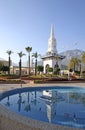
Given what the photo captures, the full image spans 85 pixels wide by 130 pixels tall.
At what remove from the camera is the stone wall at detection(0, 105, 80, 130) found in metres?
7.66

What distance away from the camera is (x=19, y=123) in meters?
8.30

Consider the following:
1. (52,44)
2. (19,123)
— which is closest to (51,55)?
(52,44)

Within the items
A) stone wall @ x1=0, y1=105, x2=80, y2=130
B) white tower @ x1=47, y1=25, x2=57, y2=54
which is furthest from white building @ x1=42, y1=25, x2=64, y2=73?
stone wall @ x1=0, y1=105, x2=80, y2=130

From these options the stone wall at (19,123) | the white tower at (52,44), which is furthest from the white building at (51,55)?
the stone wall at (19,123)

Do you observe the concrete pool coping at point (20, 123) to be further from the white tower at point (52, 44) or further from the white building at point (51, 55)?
the white tower at point (52, 44)

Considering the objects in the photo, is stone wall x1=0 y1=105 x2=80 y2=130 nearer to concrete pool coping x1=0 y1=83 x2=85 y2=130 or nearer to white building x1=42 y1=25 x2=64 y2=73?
concrete pool coping x1=0 y1=83 x2=85 y2=130

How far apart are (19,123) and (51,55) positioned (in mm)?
60385

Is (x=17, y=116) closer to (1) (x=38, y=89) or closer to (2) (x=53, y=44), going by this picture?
(1) (x=38, y=89)

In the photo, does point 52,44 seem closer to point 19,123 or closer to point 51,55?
point 51,55

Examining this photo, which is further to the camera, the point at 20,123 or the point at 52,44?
the point at 52,44

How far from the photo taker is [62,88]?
2877 centimetres

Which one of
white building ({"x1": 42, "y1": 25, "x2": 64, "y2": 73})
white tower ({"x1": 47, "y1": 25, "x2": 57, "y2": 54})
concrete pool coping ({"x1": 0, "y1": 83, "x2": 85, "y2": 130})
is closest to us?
concrete pool coping ({"x1": 0, "y1": 83, "x2": 85, "y2": 130})

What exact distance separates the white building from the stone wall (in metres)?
58.3

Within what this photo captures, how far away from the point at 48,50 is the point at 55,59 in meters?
6.03
